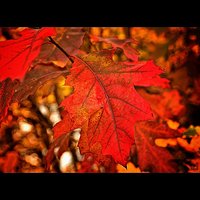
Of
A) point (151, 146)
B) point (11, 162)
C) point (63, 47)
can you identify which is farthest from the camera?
point (11, 162)

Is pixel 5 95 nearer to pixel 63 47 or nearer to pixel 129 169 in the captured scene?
pixel 63 47

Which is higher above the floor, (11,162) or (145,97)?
(145,97)

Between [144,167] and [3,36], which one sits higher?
[3,36]

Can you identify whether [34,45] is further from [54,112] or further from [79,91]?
[54,112]

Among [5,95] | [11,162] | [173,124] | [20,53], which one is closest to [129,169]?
[173,124]
